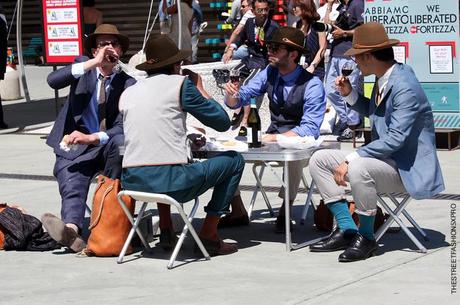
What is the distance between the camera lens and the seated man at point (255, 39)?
1257 centimetres

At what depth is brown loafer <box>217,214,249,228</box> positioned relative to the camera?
8094mm

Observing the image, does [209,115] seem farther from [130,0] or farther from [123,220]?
[130,0]

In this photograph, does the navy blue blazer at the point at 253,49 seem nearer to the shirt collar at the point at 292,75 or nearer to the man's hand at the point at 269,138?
the shirt collar at the point at 292,75

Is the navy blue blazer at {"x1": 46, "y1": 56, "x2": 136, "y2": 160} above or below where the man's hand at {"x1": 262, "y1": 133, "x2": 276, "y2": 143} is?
above

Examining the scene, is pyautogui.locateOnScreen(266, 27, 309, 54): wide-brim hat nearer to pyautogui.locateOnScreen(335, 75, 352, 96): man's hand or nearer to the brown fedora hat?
pyautogui.locateOnScreen(335, 75, 352, 96): man's hand

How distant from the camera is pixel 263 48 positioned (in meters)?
13.0

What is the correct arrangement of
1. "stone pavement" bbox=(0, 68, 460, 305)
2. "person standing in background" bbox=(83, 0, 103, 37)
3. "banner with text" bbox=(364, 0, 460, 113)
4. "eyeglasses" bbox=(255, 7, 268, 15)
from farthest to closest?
1. "person standing in background" bbox=(83, 0, 103, 37)
2. "eyeglasses" bbox=(255, 7, 268, 15)
3. "banner with text" bbox=(364, 0, 460, 113)
4. "stone pavement" bbox=(0, 68, 460, 305)

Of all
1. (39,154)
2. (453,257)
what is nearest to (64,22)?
(39,154)

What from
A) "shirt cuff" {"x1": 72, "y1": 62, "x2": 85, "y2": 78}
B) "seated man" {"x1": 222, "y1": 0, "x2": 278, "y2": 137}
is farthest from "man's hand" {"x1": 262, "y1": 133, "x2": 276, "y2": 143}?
"seated man" {"x1": 222, "y1": 0, "x2": 278, "y2": 137}

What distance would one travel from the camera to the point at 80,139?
7344 mm

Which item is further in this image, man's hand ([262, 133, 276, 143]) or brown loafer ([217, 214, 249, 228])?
brown loafer ([217, 214, 249, 228])

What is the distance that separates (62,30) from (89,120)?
7.04 m

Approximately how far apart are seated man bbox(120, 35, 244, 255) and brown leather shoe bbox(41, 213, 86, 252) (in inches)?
19.3

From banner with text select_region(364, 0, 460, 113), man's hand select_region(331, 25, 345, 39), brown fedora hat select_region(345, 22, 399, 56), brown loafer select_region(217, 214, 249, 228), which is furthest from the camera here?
man's hand select_region(331, 25, 345, 39)
